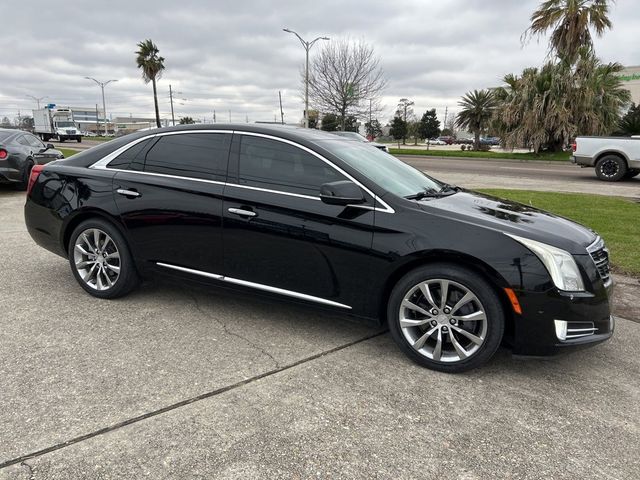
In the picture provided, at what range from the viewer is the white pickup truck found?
14.9 metres

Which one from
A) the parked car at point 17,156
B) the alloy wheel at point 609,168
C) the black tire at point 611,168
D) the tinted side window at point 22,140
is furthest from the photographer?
the alloy wheel at point 609,168

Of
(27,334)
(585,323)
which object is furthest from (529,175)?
(27,334)

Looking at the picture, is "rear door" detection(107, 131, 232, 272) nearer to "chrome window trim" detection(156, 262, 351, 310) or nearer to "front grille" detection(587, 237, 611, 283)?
"chrome window trim" detection(156, 262, 351, 310)

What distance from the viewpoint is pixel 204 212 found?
3857 mm

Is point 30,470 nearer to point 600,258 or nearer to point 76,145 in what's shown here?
point 600,258

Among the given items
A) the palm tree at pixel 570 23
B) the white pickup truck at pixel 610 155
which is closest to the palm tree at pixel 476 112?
the palm tree at pixel 570 23

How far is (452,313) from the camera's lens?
3.19 meters

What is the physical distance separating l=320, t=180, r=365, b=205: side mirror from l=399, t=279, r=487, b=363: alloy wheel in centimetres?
71

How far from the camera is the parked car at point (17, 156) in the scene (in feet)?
33.9

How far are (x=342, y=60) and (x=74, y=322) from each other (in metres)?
33.9

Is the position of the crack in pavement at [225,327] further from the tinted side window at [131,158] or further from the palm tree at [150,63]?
the palm tree at [150,63]

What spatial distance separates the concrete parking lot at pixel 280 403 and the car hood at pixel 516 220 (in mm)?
891

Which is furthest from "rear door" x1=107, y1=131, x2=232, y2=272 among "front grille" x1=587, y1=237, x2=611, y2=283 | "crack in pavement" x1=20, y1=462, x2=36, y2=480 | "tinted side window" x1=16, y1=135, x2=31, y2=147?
"tinted side window" x1=16, y1=135, x2=31, y2=147

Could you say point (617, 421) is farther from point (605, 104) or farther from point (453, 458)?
point (605, 104)
